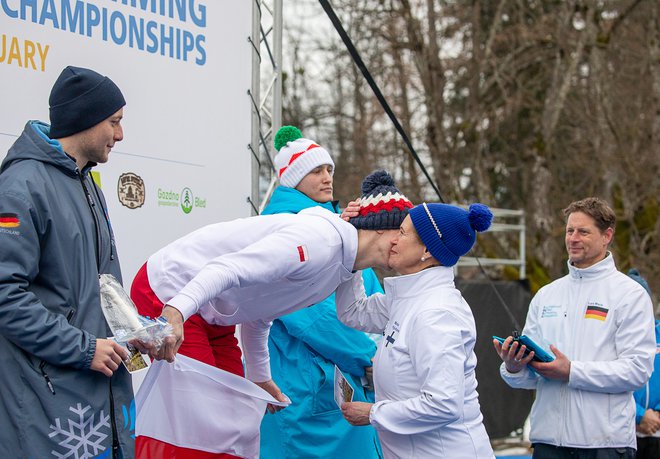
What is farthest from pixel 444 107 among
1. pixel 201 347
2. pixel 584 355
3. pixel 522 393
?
pixel 201 347

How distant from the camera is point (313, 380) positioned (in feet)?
13.8

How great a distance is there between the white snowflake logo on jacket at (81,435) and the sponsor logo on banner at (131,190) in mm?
1728

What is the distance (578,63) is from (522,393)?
8001mm

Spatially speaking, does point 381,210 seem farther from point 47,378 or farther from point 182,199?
point 182,199

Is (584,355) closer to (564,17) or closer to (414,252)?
(414,252)

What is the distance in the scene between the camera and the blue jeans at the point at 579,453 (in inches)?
161

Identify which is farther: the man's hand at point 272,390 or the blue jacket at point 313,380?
the blue jacket at point 313,380

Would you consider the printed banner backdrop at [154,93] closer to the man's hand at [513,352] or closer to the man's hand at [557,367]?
the man's hand at [513,352]

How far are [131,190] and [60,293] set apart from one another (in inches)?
67.3

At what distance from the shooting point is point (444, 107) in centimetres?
1558

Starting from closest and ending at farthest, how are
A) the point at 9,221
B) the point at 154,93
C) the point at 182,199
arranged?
the point at 9,221 < the point at 154,93 < the point at 182,199

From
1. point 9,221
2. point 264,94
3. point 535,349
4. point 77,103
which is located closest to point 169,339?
point 9,221

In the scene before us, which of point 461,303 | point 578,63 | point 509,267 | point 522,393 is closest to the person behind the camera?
point 461,303

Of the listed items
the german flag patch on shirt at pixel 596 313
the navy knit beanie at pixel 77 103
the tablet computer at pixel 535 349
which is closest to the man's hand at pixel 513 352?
the tablet computer at pixel 535 349
